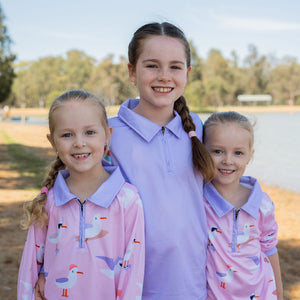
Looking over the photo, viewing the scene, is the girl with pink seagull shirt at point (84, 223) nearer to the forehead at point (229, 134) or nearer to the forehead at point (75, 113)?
the forehead at point (75, 113)

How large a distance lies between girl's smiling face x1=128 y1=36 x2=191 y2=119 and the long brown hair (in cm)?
3

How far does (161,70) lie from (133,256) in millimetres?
895

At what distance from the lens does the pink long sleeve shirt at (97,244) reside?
171 centimetres

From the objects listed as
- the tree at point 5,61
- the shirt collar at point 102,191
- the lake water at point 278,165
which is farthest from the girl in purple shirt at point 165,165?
the tree at point 5,61

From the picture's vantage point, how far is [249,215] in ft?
6.49

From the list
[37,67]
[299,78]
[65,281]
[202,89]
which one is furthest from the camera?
[37,67]

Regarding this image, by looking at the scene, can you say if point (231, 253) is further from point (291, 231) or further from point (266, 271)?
point (291, 231)

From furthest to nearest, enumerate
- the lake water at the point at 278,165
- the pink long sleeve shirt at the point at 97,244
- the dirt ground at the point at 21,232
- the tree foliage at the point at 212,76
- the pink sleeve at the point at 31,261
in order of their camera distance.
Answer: the tree foliage at the point at 212,76 → the lake water at the point at 278,165 → the dirt ground at the point at 21,232 → the pink sleeve at the point at 31,261 → the pink long sleeve shirt at the point at 97,244

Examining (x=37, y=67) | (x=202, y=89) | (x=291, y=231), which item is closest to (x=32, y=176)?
(x=291, y=231)

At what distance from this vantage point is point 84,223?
173cm

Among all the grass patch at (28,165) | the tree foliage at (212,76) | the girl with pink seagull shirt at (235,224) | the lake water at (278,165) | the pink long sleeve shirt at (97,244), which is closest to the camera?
the pink long sleeve shirt at (97,244)

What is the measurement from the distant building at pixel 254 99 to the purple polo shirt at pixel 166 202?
2624 inches

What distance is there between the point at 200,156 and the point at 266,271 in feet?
2.34

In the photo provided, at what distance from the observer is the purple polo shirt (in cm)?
183
